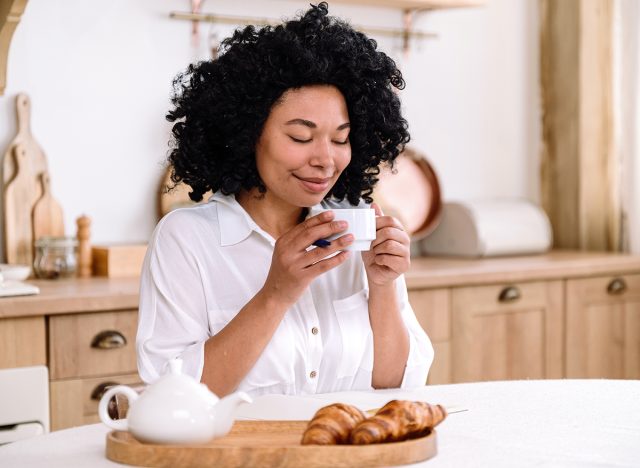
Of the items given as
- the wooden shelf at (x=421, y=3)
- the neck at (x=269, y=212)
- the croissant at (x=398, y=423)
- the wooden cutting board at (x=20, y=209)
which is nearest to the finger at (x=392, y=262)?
the neck at (x=269, y=212)

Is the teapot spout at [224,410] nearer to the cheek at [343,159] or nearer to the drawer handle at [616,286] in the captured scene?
the cheek at [343,159]

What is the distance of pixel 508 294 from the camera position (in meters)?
3.35

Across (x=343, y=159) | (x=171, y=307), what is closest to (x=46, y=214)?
(x=171, y=307)

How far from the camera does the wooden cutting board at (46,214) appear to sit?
121 inches

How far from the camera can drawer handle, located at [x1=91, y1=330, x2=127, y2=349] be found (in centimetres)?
262

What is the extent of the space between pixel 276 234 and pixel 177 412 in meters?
0.86

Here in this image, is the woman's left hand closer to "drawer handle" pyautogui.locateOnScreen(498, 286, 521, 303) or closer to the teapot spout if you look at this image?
the teapot spout

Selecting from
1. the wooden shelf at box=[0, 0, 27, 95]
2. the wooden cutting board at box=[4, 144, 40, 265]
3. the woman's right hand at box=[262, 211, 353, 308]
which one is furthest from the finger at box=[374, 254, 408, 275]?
the wooden cutting board at box=[4, 144, 40, 265]

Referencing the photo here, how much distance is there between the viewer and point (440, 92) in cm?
391

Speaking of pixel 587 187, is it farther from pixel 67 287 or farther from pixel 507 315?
pixel 67 287

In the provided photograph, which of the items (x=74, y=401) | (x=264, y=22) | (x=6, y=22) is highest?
(x=264, y=22)

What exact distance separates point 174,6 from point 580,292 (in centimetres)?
165

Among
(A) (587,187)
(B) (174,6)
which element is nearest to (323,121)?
(B) (174,6)

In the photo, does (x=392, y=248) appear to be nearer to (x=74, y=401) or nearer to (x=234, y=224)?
(x=234, y=224)
